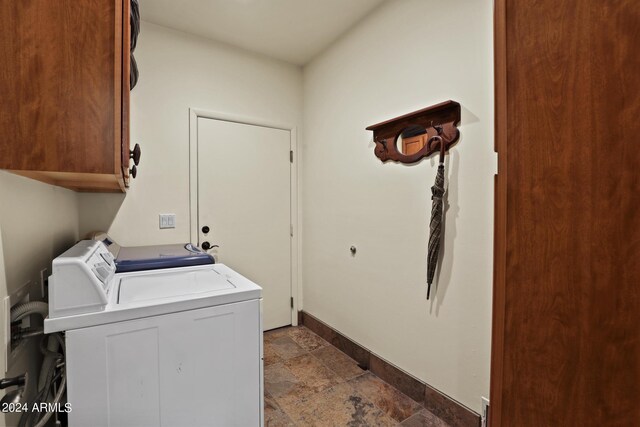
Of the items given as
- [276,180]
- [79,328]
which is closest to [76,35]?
[79,328]

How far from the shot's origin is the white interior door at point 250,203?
8.66ft

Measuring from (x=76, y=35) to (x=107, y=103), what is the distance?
20 cm

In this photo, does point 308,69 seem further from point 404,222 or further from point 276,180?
point 404,222

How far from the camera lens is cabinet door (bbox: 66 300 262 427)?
98cm

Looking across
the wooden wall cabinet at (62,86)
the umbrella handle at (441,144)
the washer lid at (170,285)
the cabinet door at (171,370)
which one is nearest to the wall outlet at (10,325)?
the cabinet door at (171,370)

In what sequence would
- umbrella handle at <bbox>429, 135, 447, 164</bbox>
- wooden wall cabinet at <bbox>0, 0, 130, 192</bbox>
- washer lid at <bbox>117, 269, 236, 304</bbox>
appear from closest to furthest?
wooden wall cabinet at <bbox>0, 0, 130, 192</bbox>, washer lid at <bbox>117, 269, 236, 304</bbox>, umbrella handle at <bbox>429, 135, 447, 164</bbox>

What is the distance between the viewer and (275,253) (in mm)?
2982

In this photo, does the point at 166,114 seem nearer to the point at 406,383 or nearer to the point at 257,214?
the point at 257,214

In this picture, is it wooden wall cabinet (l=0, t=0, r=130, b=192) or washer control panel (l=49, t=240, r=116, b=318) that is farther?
washer control panel (l=49, t=240, r=116, b=318)

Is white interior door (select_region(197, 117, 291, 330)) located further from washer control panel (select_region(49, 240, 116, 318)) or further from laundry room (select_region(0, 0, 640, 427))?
washer control panel (select_region(49, 240, 116, 318))

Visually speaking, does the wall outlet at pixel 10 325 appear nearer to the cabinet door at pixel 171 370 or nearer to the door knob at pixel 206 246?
the cabinet door at pixel 171 370

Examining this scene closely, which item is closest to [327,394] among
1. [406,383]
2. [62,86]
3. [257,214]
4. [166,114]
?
[406,383]

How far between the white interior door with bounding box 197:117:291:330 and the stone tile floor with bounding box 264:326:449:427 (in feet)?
2.12

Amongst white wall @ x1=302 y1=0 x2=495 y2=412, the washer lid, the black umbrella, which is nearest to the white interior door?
white wall @ x1=302 y1=0 x2=495 y2=412
